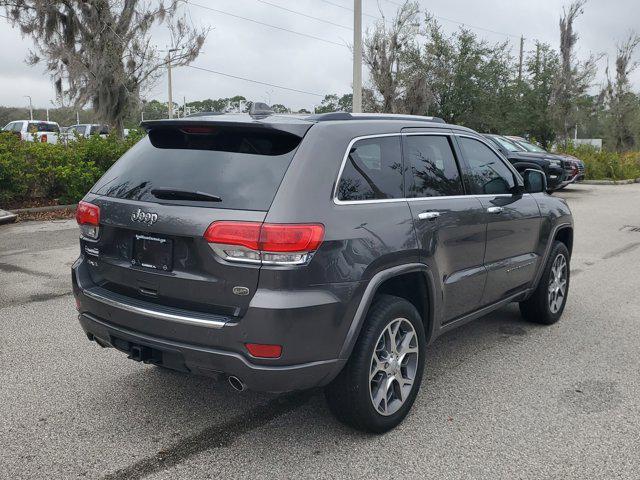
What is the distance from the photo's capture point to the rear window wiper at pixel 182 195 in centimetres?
312

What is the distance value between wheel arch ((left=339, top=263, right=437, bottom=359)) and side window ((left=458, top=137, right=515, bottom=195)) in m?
1.01

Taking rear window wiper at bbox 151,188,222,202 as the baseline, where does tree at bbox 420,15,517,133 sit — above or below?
above

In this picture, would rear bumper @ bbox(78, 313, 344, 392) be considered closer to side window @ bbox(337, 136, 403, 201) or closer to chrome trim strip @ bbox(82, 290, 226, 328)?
chrome trim strip @ bbox(82, 290, 226, 328)

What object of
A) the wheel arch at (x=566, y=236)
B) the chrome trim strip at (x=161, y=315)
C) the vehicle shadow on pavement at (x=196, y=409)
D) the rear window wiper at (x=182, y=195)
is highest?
the rear window wiper at (x=182, y=195)

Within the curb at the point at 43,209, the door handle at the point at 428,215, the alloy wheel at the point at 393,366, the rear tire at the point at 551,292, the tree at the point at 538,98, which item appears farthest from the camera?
the tree at the point at 538,98

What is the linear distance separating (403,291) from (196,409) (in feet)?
4.73

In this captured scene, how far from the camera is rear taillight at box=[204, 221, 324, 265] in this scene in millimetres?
2924

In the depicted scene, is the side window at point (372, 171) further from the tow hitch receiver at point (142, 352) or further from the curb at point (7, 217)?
the curb at point (7, 217)

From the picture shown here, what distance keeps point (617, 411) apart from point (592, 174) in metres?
23.9

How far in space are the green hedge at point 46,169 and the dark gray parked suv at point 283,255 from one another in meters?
9.57

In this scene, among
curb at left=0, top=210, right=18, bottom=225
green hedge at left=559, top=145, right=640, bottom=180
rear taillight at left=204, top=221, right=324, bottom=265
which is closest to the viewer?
rear taillight at left=204, top=221, right=324, bottom=265

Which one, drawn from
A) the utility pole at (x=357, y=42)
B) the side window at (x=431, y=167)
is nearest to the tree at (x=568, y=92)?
the utility pole at (x=357, y=42)

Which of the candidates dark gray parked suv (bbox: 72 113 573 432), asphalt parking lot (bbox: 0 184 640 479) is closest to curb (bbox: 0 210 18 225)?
asphalt parking lot (bbox: 0 184 640 479)

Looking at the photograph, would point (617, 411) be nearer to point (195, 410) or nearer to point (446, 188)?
point (446, 188)
